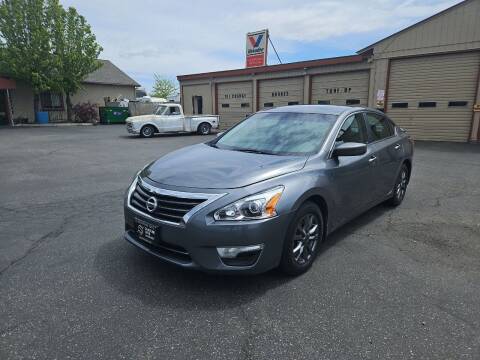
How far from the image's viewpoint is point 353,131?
14.0 feet

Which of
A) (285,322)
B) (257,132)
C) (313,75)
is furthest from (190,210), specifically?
(313,75)

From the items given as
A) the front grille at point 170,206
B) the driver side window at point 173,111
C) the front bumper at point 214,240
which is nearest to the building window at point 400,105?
the driver side window at point 173,111

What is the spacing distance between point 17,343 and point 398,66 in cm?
1705

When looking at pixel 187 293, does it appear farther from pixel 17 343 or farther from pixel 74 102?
pixel 74 102

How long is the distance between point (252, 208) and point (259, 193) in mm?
154

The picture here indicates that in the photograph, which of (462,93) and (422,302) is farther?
(462,93)

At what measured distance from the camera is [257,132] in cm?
426

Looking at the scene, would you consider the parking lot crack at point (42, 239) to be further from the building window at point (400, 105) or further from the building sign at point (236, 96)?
the building sign at point (236, 96)

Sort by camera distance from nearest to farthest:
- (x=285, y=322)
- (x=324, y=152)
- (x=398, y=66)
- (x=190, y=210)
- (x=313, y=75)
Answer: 1. (x=285, y=322)
2. (x=190, y=210)
3. (x=324, y=152)
4. (x=398, y=66)
5. (x=313, y=75)

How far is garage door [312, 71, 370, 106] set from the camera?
16.8 metres

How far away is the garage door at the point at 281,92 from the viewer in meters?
19.2

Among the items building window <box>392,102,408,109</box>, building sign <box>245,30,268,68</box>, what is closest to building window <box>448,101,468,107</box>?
building window <box>392,102,408,109</box>

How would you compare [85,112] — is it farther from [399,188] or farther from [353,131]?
[353,131]

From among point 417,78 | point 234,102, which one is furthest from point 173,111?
point 417,78
